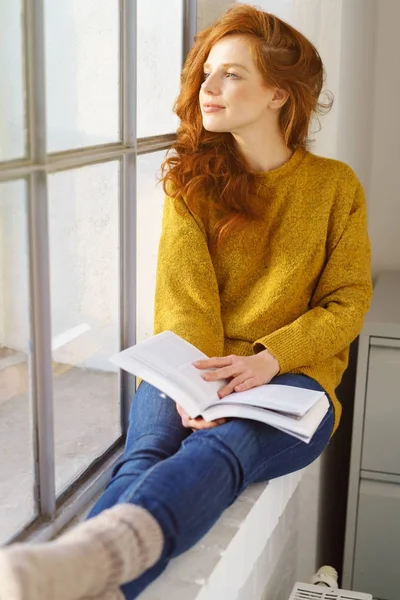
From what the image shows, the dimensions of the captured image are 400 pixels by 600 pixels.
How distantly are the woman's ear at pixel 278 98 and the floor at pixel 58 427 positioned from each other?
59 centimetres

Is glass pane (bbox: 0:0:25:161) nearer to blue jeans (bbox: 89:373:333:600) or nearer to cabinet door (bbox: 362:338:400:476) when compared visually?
blue jeans (bbox: 89:373:333:600)

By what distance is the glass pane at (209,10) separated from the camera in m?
1.76

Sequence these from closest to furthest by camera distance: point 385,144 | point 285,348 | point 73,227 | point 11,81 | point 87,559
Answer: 1. point 87,559
2. point 11,81
3. point 73,227
4. point 285,348
5. point 385,144

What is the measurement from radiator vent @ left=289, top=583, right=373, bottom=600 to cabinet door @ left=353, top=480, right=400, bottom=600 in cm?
34

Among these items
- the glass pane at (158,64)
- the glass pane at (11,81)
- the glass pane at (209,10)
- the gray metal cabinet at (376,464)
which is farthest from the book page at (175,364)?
the glass pane at (209,10)

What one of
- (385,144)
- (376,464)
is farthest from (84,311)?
(385,144)

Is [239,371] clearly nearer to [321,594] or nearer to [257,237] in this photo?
[257,237]

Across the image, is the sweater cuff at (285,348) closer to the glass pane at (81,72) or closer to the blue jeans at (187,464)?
the blue jeans at (187,464)

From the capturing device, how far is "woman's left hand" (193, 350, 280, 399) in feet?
4.37

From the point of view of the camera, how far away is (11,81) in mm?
1097

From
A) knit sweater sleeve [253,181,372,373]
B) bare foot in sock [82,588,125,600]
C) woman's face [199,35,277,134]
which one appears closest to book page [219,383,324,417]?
knit sweater sleeve [253,181,372,373]

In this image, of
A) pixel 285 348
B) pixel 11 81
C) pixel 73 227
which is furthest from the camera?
pixel 285 348

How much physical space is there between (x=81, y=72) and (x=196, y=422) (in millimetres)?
588

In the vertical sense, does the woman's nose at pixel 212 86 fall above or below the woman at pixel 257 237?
above
